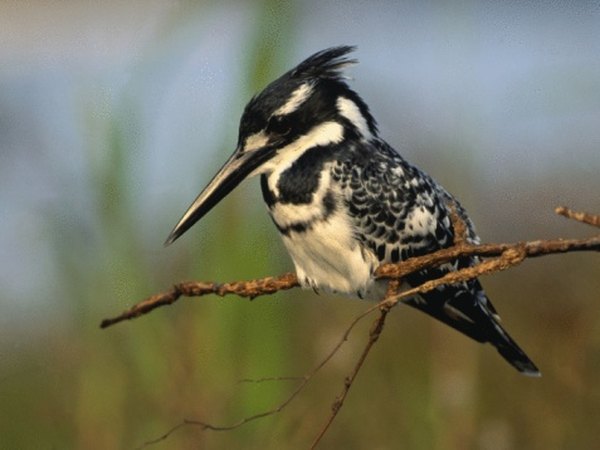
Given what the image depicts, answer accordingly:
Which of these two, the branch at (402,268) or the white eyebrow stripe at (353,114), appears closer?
the branch at (402,268)

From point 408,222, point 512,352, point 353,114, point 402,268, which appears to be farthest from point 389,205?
point 402,268

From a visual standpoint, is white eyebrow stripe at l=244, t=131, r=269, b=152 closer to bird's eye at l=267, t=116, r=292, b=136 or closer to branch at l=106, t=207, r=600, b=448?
bird's eye at l=267, t=116, r=292, b=136

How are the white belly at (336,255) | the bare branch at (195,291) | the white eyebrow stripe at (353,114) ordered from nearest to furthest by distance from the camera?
the bare branch at (195,291) < the white belly at (336,255) < the white eyebrow stripe at (353,114)

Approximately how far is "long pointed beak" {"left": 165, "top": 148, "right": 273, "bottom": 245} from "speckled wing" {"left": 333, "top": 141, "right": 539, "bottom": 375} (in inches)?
5.5

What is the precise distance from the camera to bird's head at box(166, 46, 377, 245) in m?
2.29

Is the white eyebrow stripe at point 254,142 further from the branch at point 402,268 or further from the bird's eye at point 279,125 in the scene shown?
the branch at point 402,268

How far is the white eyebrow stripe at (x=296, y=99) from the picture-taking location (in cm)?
232

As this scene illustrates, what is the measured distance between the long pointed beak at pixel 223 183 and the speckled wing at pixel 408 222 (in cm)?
14

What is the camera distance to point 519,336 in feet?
13.8

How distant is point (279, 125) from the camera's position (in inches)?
91.9

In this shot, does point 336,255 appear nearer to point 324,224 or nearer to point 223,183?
point 324,224

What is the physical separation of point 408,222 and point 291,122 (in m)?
0.26

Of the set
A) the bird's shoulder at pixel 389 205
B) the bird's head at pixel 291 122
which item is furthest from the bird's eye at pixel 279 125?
the bird's shoulder at pixel 389 205

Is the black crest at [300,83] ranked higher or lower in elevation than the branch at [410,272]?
higher
